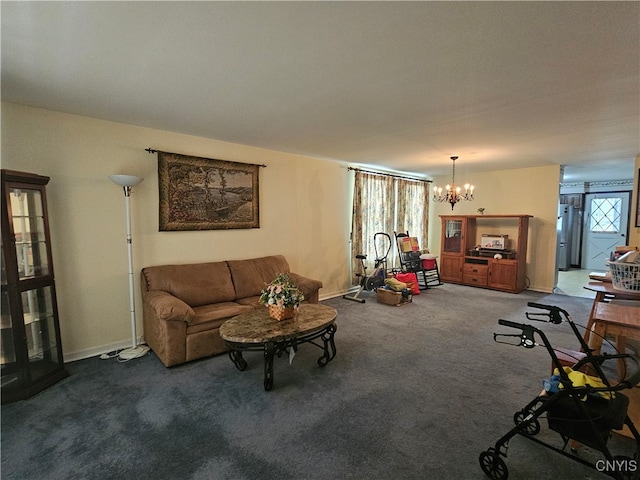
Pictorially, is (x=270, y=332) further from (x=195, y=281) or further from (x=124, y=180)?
(x=124, y=180)

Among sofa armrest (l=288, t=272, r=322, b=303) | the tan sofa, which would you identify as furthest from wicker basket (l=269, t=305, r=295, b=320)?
sofa armrest (l=288, t=272, r=322, b=303)

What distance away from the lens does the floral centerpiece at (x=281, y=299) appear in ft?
9.26

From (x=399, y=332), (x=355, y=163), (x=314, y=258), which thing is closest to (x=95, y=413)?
(x=399, y=332)

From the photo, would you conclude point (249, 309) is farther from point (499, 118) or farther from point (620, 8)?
point (620, 8)

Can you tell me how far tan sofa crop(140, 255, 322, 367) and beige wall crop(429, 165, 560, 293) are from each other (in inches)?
192

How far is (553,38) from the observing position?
66.6 inches

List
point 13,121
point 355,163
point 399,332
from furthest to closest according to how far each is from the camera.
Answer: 1. point 355,163
2. point 399,332
3. point 13,121

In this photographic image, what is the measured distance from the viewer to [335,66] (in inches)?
80.4

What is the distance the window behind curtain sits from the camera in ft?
19.3

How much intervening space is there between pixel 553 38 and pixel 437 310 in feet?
12.9

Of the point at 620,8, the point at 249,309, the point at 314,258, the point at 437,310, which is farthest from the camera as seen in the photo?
the point at 314,258

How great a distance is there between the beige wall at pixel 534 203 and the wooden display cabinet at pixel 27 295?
292 inches

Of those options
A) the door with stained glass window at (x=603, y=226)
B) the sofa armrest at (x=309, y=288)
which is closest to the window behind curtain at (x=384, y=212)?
the sofa armrest at (x=309, y=288)

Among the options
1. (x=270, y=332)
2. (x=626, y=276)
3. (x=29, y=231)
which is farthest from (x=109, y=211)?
(x=626, y=276)
